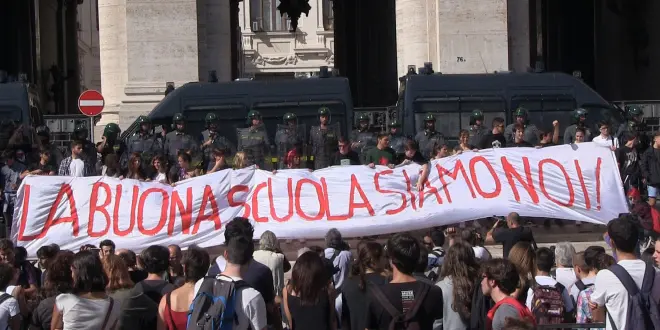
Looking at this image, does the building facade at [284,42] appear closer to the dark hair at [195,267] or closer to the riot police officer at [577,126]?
the riot police officer at [577,126]

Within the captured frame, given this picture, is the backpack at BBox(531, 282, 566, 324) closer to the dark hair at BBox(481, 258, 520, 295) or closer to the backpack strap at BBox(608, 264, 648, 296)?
the dark hair at BBox(481, 258, 520, 295)

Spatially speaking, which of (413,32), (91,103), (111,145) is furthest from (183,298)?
(413,32)

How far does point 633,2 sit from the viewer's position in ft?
118

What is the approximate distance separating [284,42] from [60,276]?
6743 cm

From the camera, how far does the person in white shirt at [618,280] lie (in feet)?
33.2

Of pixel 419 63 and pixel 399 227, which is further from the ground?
pixel 419 63

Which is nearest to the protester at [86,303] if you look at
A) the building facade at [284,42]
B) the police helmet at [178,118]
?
the police helmet at [178,118]

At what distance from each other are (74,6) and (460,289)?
35.3 meters

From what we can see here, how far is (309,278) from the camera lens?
1042 centimetres

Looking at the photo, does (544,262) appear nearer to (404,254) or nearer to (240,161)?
(404,254)

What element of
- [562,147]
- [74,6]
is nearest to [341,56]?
[74,6]

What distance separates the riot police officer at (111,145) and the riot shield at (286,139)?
2.14 meters

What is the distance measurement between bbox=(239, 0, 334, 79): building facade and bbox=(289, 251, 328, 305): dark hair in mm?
66589

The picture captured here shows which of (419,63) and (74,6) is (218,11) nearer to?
(419,63)
